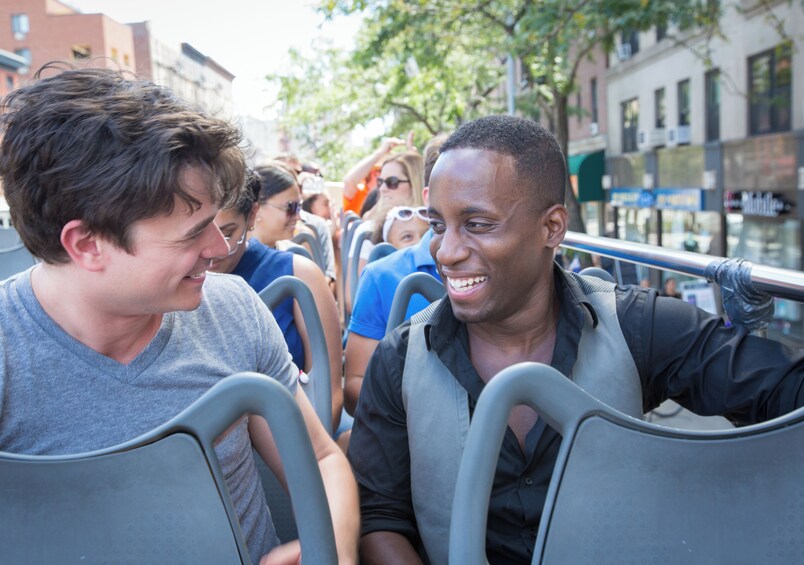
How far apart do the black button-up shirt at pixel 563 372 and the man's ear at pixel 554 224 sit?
9 centimetres

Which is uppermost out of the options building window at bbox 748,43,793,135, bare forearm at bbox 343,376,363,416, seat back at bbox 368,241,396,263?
building window at bbox 748,43,793,135

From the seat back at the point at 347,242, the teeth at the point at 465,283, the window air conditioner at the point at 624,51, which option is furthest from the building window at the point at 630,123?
the teeth at the point at 465,283

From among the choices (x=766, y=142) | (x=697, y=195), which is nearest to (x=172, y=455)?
(x=766, y=142)

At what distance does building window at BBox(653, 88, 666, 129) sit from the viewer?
21.5 metres

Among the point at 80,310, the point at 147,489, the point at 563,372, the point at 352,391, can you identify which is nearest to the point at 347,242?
the point at 352,391

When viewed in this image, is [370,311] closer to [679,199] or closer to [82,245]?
[82,245]

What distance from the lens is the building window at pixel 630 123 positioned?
23500 mm

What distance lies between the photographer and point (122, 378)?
1759 millimetres

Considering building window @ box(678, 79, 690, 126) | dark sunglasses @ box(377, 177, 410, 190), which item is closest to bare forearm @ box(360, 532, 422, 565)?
dark sunglasses @ box(377, 177, 410, 190)

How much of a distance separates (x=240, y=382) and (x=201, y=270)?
2.01 ft

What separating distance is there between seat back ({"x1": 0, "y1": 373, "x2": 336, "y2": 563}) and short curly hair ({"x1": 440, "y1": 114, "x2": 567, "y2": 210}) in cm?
105

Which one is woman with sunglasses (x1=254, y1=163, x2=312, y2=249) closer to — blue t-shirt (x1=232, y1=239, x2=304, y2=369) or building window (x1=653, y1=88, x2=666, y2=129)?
blue t-shirt (x1=232, y1=239, x2=304, y2=369)

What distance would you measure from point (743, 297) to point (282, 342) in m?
1.10

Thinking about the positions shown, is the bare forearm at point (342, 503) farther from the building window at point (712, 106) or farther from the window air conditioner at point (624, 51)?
the window air conditioner at point (624, 51)
